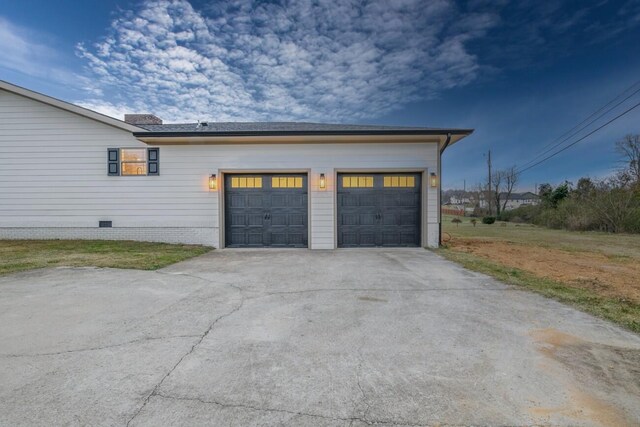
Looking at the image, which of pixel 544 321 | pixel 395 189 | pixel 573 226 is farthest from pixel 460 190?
pixel 544 321

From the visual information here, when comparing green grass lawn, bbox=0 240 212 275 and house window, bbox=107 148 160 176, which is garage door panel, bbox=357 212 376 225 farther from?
house window, bbox=107 148 160 176

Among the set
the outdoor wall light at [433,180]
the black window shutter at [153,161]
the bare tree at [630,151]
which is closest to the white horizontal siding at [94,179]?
the black window shutter at [153,161]

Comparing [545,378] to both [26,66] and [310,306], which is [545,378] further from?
[26,66]

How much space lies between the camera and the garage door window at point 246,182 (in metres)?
9.39

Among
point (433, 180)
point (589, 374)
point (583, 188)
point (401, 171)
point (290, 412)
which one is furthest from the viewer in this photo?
point (583, 188)

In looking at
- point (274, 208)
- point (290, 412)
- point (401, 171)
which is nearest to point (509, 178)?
point (401, 171)

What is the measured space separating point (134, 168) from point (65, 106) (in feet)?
10.0

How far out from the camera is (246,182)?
941 centimetres

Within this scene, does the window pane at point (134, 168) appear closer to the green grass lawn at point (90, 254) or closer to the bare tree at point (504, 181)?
the green grass lawn at point (90, 254)

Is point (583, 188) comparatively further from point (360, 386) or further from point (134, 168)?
point (134, 168)

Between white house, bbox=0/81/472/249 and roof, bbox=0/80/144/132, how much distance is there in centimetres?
4

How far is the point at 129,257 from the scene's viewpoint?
22.6ft

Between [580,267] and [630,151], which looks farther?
[630,151]

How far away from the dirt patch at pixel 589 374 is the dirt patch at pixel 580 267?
2.51 meters
